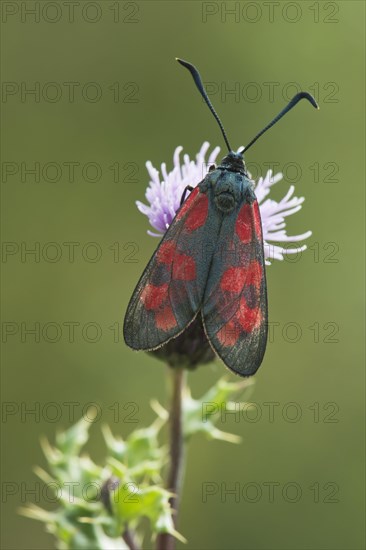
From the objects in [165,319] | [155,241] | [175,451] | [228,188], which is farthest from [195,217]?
[155,241]

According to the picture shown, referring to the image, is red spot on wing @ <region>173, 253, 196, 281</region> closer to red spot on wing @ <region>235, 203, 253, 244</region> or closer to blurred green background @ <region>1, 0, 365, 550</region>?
red spot on wing @ <region>235, 203, 253, 244</region>

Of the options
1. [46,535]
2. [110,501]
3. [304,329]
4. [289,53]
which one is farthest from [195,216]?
[289,53]

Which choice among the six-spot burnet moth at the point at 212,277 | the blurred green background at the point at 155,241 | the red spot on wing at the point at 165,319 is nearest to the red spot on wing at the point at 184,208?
the six-spot burnet moth at the point at 212,277

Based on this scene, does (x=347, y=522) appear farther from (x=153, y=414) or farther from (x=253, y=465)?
(x=153, y=414)

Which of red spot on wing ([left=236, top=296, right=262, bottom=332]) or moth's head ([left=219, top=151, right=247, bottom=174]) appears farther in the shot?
moth's head ([left=219, top=151, right=247, bottom=174])

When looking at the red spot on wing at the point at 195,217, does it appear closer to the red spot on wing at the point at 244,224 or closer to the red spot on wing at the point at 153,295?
the red spot on wing at the point at 244,224

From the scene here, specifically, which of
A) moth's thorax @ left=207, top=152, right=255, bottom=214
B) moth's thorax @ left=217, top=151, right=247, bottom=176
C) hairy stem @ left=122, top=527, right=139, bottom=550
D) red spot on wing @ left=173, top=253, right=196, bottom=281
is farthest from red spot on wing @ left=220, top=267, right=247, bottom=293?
hairy stem @ left=122, top=527, right=139, bottom=550
